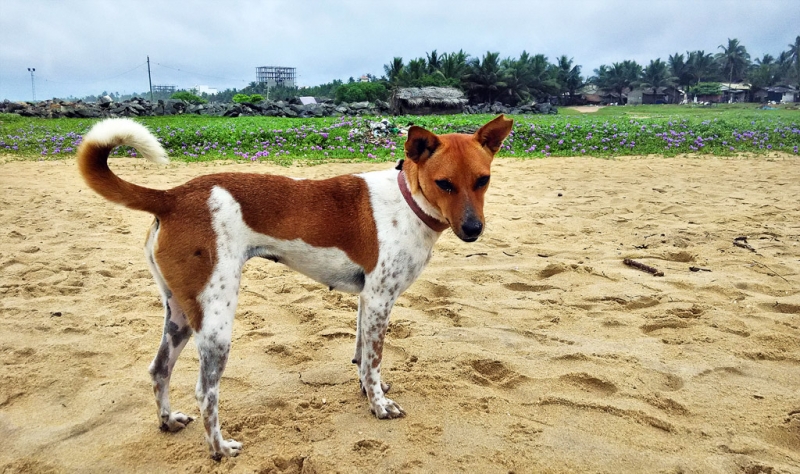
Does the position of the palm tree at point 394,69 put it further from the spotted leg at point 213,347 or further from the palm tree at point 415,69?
the spotted leg at point 213,347

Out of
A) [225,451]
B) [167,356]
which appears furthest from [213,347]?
[225,451]

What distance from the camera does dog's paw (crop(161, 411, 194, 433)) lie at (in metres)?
3.03

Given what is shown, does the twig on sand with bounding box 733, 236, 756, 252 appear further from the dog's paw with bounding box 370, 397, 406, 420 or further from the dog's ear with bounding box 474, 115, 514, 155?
the dog's paw with bounding box 370, 397, 406, 420

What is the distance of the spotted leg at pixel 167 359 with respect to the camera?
300 centimetres

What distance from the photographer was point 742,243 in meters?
6.12

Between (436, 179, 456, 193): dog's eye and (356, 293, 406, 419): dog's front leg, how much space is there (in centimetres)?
76

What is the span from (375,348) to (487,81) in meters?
44.1

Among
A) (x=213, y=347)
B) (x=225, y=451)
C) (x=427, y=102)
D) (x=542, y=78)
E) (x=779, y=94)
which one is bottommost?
(x=225, y=451)

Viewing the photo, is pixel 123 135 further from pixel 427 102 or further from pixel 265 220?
pixel 427 102

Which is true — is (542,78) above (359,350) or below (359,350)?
above

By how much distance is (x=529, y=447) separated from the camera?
9.40 feet

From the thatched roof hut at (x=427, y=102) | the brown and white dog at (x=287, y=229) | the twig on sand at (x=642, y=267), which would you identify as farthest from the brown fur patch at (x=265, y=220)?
the thatched roof hut at (x=427, y=102)

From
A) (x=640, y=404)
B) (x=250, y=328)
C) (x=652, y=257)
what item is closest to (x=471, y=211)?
(x=640, y=404)

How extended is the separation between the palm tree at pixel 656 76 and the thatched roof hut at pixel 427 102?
1986 inches
